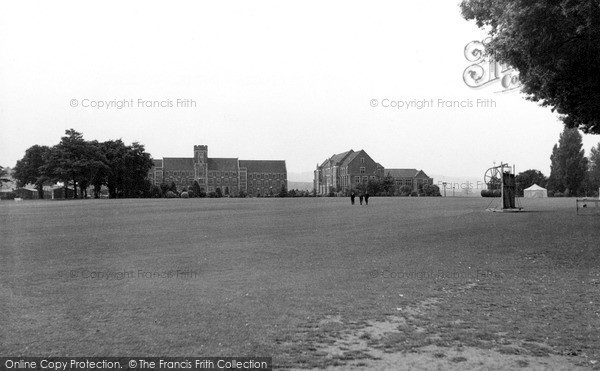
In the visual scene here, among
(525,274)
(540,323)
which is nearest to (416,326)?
(540,323)

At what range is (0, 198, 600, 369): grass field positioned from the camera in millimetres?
6578

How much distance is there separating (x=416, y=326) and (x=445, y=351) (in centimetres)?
119

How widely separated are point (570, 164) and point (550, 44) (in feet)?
320

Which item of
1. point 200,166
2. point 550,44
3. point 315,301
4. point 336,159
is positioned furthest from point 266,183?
point 315,301

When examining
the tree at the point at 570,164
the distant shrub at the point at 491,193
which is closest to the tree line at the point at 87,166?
the distant shrub at the point at 491,193

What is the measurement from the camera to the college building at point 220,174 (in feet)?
608

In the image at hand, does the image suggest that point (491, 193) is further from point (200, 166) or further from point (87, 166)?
point (200, 166)

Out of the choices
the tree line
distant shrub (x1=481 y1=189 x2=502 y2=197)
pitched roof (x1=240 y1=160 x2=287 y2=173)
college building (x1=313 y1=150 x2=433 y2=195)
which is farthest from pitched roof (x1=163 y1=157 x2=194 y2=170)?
distant shrub (x1=481 y1=189 x2=502 y2=197)

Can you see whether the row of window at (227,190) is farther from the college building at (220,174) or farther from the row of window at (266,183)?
the row of window at (266,183)

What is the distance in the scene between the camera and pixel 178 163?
187625 mm

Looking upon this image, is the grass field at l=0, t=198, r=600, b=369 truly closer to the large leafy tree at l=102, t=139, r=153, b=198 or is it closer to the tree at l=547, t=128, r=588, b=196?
the large leafy tree at l=102, t=139, r=153, b=198

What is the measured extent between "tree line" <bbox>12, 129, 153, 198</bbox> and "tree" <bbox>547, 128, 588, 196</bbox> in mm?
85050

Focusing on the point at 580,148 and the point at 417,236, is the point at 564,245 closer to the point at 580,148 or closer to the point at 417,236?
the point at 417,236

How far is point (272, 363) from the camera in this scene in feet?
19.9
